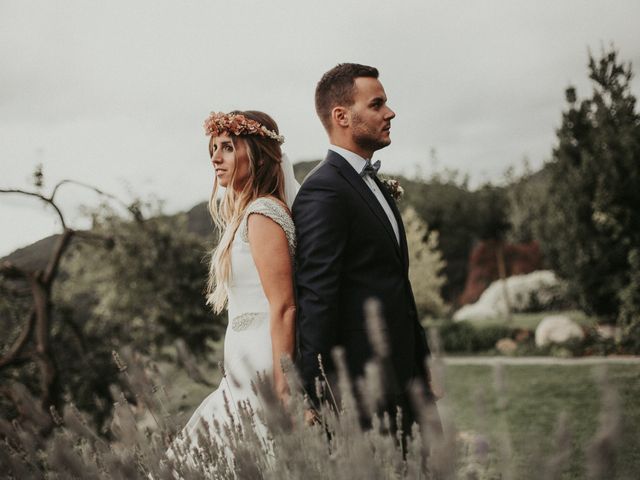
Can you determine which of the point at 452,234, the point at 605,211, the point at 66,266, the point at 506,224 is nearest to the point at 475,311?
the point at 506,224

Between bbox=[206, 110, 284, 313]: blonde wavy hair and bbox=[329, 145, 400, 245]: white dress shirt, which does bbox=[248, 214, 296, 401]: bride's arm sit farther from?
bbox=[329, 145, 400, 245]: white dress shirt

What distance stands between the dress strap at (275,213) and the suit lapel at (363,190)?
1.00 ft

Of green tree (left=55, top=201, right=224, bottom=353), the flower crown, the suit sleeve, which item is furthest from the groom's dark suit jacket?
green tree (left=55, top=201, right=224, bottom=353)

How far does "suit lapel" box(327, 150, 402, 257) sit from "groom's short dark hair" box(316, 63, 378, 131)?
24cm

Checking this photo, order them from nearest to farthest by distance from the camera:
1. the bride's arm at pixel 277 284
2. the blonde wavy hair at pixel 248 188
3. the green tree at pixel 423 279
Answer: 1. the bride's arm at pixel 277 284
2. the blonde wavy hair at pixel 248 188
3. the green tree at pixel 423 279

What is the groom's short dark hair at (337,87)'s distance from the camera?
2701 millimetres

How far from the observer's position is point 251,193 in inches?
112

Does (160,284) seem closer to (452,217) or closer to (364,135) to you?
(364,135)

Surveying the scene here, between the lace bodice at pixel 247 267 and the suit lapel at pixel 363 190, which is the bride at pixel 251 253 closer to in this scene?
the lace bodice at pixel 247 267

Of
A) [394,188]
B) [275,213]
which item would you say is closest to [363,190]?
[275,213]

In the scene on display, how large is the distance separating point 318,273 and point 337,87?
0.91 m

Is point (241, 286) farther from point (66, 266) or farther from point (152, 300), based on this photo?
point (66, 266)

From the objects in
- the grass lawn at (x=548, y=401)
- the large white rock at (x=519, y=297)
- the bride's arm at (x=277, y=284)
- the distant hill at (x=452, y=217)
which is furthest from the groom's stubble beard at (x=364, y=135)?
the distant hill at (x=452, y=217)

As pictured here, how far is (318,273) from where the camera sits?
7.80 feet
